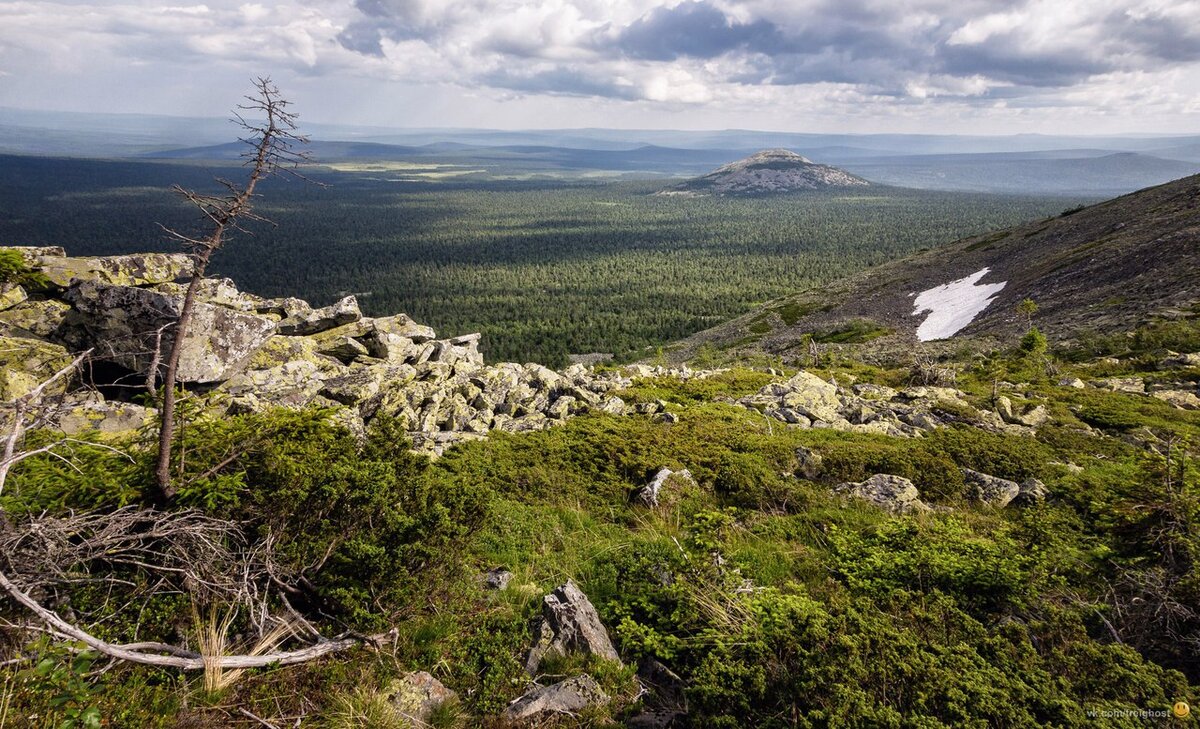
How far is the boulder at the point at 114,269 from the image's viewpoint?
1554 centimetres

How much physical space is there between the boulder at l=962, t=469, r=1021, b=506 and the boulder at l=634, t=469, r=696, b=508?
526cm

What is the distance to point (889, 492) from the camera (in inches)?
370

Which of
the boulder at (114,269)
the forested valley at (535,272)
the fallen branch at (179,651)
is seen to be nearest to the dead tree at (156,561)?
the fallen branch at (179,651)

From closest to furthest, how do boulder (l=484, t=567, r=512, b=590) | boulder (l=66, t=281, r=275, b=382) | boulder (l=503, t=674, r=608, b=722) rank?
boulder (l=503, t=674, r=608, b=722), boulder (l=484, t=567, r=512, b=590), boulder (l=66, t=281, r=275, b=382)

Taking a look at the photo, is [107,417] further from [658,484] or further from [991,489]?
[991,489]

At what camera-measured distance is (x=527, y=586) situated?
6594 millimetres

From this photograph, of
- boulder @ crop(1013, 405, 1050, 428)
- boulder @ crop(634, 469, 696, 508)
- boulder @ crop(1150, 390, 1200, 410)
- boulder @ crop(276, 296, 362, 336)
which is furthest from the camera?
boulder @ crop(276, 296, 362, 336)

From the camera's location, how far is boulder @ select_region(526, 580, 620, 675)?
530cm

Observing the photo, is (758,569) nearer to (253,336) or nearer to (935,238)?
(253,336)

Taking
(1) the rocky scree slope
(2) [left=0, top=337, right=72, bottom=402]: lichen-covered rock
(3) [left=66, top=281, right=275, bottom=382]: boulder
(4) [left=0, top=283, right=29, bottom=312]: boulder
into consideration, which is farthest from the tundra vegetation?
(4) [left=0, top=283, right=29, bottom=312]: boulder


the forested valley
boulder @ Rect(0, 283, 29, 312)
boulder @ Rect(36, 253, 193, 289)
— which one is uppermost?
boulder @ Rect(36, 253, 193, 289)

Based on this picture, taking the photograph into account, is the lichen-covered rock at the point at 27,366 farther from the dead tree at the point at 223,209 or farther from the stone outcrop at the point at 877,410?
the stone outcrop at the point at 877,410

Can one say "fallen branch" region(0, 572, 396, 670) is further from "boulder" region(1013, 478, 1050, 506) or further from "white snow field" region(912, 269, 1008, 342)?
"white snow field" region(912, 269, 1008, 342)

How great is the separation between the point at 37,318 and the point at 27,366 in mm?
3913
